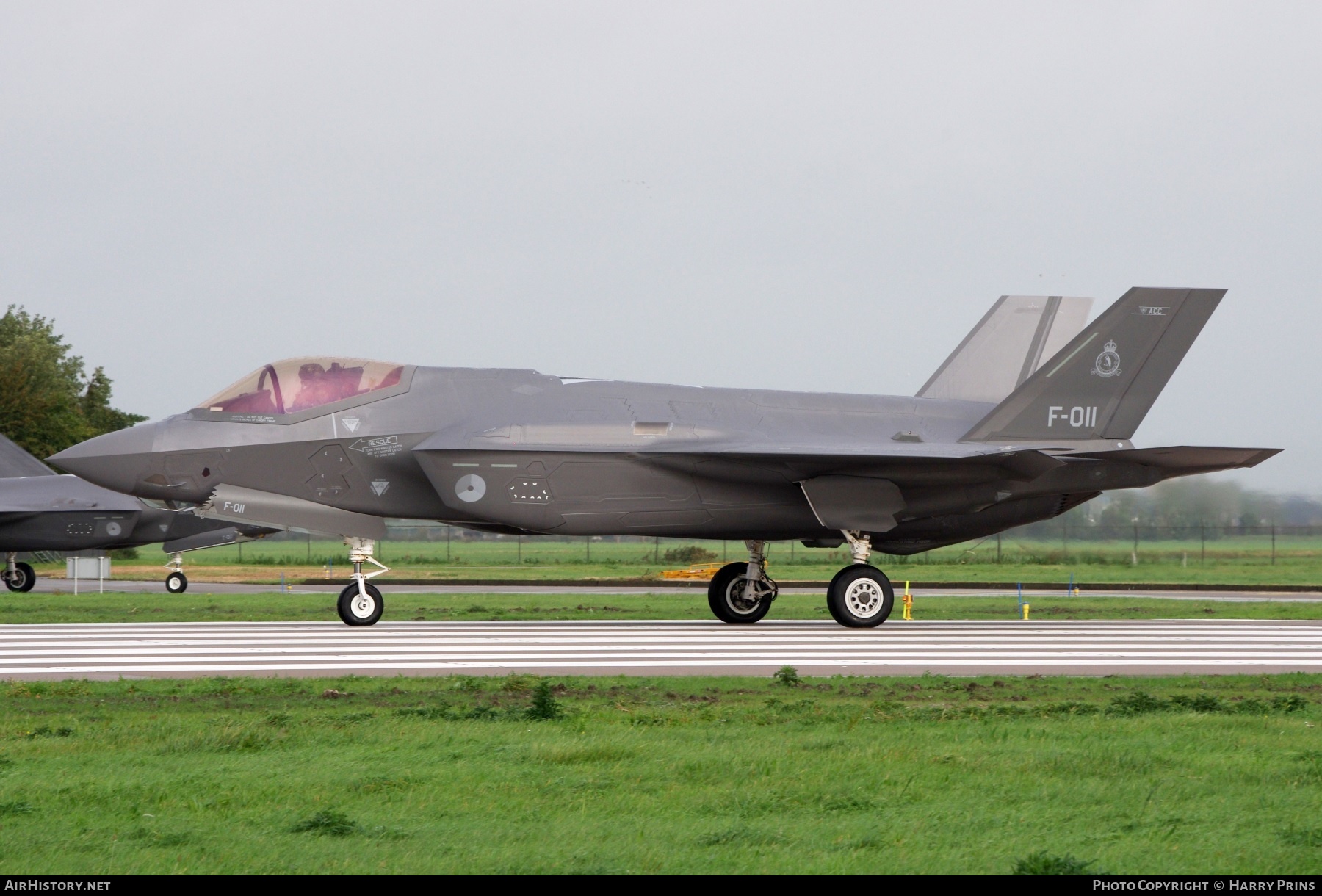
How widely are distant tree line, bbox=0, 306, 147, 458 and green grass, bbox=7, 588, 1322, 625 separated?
20901mm

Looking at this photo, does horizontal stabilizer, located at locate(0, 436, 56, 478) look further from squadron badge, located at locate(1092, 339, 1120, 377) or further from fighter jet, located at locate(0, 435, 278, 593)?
squadron badge, located at locate(1092, 339, 1120, 377)

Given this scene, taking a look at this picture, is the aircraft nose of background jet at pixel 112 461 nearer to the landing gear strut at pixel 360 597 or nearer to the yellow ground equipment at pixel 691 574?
the landing gear strut at pixel 360 597

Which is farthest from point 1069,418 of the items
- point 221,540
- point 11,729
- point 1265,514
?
point 221,540

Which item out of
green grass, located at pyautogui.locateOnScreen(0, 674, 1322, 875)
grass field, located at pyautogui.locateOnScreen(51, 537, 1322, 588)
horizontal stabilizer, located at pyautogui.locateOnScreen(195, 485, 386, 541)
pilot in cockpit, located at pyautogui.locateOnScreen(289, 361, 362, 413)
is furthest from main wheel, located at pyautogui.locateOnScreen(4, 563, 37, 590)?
green grass, located at pyautogui.locateOnScreen(0, 674, 1322, 875)

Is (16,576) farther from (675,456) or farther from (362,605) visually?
(675,456)

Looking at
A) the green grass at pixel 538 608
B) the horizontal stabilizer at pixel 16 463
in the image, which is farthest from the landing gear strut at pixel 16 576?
the green grass at pixel 538 608

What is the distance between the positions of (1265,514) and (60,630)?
103 feet

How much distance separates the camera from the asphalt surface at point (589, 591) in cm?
2856

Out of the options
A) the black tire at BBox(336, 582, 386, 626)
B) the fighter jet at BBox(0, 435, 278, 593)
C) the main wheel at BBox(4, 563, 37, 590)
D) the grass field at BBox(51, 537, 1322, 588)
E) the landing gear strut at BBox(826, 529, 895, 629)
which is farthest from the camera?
the grass field at BBox(51, 537, 1322, 588)

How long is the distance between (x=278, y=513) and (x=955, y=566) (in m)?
35.5

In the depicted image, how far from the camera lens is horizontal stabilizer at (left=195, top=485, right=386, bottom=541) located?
51.2ft

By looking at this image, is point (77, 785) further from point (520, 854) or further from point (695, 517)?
point (695, 517)

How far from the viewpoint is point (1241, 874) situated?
4488 mm

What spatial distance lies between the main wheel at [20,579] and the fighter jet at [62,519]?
0.02 metres
